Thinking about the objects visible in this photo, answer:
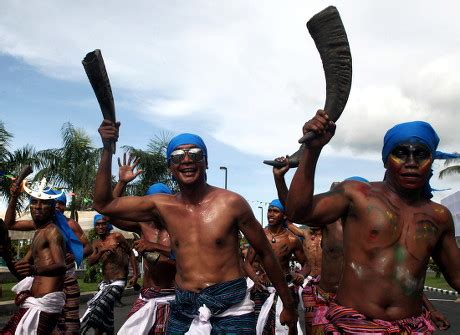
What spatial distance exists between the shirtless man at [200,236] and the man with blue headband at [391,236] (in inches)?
31.9

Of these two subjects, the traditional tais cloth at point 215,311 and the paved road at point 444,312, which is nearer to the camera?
the traditional tais cloth at point 215,311

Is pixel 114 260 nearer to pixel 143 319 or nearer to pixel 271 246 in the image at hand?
pixel 143 319

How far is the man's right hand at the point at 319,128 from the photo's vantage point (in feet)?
10.2

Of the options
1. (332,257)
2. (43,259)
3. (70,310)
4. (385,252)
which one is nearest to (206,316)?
(385,252)

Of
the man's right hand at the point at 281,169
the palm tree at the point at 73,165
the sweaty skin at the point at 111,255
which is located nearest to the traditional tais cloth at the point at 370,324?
the man's right hand at the point at 281,169

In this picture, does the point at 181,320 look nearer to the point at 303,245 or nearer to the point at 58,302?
the point at 58,302

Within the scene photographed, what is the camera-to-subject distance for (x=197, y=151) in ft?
14.9

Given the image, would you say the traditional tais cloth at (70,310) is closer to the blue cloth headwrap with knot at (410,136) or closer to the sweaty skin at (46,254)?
the sweaty skin at (46,254)

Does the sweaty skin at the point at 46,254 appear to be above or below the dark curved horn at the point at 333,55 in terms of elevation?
below

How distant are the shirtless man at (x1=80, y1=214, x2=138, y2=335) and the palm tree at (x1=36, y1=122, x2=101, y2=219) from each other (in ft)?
52.8

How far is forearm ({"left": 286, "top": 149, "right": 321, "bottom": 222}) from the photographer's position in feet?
10.4

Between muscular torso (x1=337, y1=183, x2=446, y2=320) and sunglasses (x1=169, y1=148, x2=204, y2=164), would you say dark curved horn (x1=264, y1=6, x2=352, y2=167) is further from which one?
sunglasses (x1=169, y1=148, x2=204, y2=164)

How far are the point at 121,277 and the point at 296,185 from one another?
6764 millimetres

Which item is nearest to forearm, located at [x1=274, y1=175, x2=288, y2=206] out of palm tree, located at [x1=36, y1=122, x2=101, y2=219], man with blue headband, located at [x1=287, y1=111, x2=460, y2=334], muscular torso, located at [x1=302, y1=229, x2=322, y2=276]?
man with blue headband, located at [x1=287, y1=111, x2=460, y2=334]
